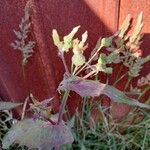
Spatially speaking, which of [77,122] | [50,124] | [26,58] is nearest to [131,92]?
[77,122]

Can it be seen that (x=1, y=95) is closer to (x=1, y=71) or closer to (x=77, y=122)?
(x=1, y=71)

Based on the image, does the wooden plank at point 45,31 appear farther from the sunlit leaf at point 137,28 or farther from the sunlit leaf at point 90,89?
the sunlit leaf at point 90,89

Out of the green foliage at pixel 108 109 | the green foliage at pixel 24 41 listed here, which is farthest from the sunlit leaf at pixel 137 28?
the green foliage at pixel 24 41

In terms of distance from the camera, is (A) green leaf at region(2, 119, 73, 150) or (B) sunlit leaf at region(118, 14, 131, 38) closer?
(A) green leaf at region(2, 119, 73, 150)

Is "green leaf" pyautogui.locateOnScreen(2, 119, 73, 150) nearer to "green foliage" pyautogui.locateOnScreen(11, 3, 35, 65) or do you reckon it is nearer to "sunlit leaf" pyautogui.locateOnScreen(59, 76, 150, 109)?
"sunlit leaf" pyautogui.locateOnScreen(59, 76, 150, 109)

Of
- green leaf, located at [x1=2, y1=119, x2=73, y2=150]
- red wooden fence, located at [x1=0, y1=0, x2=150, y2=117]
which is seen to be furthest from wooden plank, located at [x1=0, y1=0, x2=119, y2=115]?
green leaf, located at [x1=2, y1=119, x2=73, y2=150]

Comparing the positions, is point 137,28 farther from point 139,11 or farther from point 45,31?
point 45,31

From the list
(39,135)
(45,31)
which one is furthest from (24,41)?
(39,135)
